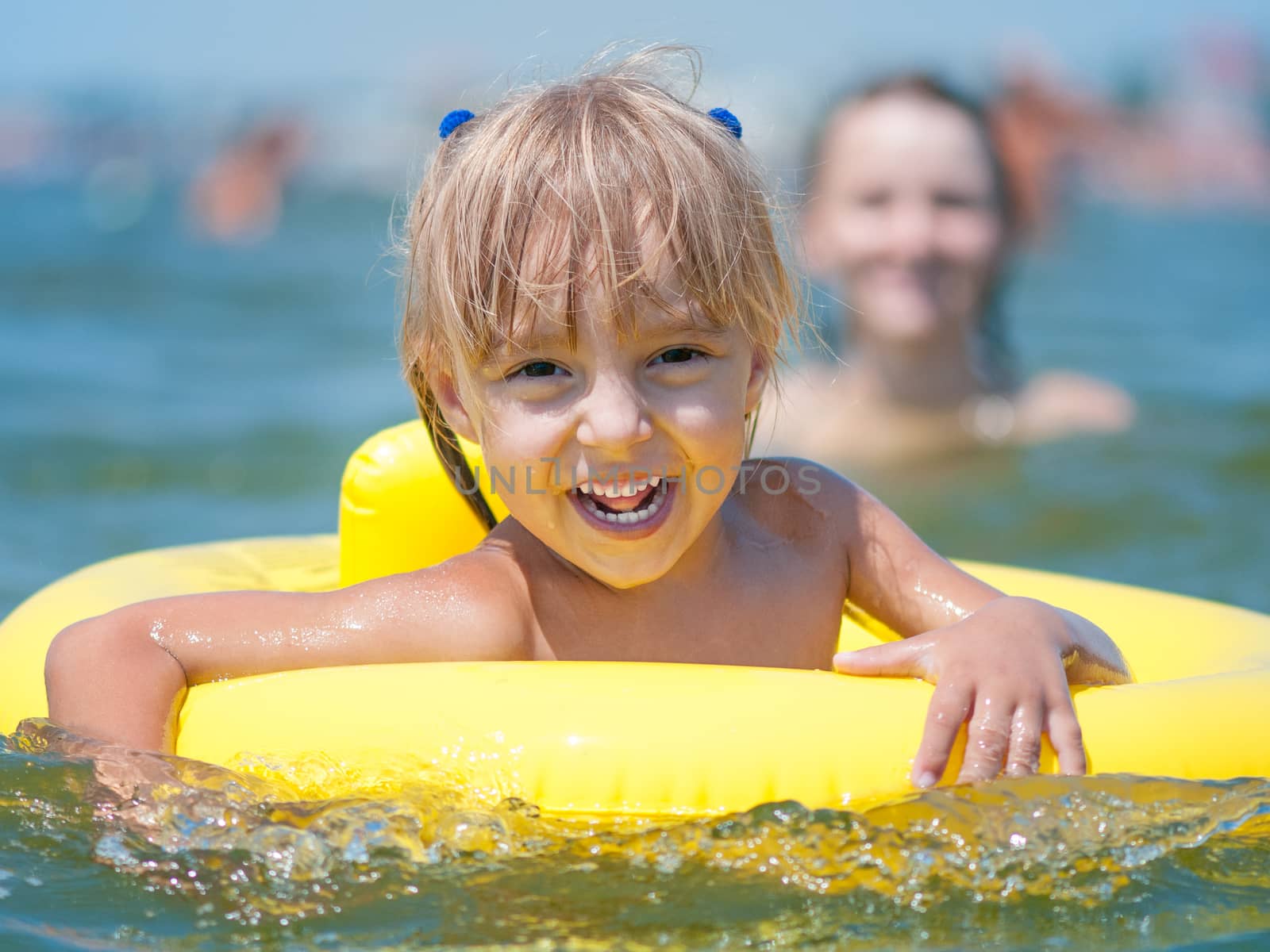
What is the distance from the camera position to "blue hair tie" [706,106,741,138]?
2465 millimetres

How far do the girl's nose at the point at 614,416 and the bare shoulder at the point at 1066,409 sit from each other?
15.0 feet

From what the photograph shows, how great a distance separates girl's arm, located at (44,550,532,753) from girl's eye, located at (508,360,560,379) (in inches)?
13.5

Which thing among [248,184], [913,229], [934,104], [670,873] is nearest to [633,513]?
[670,873]

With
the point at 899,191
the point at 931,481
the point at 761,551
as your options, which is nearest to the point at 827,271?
the point at 899,191

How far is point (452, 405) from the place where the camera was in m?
2.48

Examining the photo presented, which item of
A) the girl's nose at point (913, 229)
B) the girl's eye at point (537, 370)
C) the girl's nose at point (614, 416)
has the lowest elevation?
the girl's nose at point (614, 416)

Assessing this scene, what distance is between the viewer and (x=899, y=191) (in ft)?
19.3

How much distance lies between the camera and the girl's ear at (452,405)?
2.46 metres

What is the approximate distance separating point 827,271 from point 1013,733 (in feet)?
13.6

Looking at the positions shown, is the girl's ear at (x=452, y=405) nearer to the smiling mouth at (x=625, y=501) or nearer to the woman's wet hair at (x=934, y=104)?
the smiling mouth at (x=625, y=501)

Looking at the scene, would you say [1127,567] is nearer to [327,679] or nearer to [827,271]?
[827,271]

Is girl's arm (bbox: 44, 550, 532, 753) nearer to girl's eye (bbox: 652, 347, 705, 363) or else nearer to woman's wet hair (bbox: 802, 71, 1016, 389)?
girl's eye (bbox: 652, 347, 705, 363)

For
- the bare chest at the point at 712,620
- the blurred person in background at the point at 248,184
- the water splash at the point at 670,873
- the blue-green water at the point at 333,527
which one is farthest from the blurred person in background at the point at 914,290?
the blurred person in background at the point at 248,184

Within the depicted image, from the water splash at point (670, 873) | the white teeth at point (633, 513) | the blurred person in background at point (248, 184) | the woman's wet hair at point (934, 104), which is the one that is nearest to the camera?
the water splash at point (670, 873)
